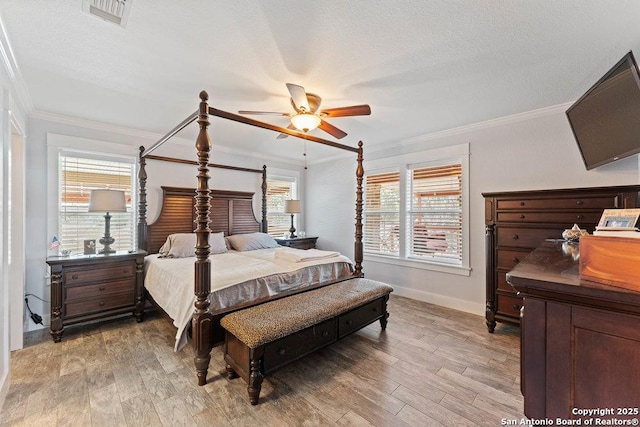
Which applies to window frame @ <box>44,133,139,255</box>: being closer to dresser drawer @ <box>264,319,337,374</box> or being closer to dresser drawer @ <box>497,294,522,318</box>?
dresser drawer @ <box>264,319,337,374</box>

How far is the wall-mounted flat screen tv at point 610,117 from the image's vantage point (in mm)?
1792

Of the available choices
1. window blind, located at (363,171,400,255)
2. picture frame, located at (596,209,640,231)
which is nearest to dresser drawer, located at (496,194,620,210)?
picture frame, located at (596,209,640,231)

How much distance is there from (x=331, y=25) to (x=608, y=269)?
5.92ft

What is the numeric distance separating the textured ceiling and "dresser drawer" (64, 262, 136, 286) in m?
Result: 1.79

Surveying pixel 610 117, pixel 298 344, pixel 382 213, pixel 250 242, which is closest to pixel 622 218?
pixel 610 117

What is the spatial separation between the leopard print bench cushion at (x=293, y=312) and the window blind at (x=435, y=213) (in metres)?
1.52

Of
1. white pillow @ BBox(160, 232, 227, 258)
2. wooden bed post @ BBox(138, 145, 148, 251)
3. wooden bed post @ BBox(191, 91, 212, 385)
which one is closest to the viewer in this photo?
wooden bed post @ BBox(191, 91, 212, 385)

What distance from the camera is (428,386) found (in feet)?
6.79

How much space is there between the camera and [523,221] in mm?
2814

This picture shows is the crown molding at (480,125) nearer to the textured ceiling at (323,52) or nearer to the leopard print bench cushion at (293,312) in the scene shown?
the textured ceiling at (323,52)

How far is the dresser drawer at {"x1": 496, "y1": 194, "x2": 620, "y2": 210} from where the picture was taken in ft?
7.84

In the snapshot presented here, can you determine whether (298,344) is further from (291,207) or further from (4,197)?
(291,207)

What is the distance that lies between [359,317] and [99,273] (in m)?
2.93

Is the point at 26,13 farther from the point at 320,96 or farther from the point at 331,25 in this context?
the point at 320,96
